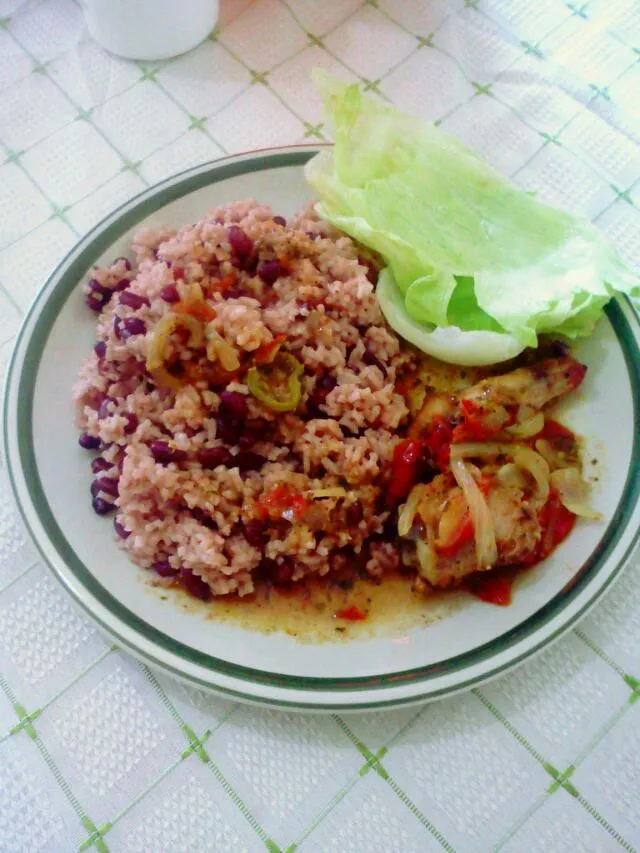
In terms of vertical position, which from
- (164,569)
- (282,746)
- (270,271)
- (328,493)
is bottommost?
(282,746)

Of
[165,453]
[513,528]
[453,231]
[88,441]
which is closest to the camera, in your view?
[513,528]

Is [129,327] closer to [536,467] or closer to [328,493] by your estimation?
[328,493]

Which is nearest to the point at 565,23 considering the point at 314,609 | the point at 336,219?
the point at 336,219

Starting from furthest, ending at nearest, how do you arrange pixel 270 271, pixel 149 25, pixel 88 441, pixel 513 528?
pixel 149 25
pixel 270 271
pixel 88 441
pixel 513 528

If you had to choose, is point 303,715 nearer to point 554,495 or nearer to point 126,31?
point 554,495

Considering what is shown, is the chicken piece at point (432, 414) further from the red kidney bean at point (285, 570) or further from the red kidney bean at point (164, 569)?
the red kidney bean at point (164, 569)

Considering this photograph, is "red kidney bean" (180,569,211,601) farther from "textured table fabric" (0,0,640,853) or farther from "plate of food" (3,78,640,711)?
"textured table fabric" (0,0,640,853)

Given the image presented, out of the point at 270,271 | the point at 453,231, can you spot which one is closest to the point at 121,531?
the point at 270,271

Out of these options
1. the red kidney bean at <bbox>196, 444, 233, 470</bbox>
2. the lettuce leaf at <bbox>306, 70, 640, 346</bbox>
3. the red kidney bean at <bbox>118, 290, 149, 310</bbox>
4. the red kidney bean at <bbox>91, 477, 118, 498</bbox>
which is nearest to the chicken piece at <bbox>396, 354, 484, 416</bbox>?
the lettuce leaf at <bbox>306, 70, 640, 346</bbox>
